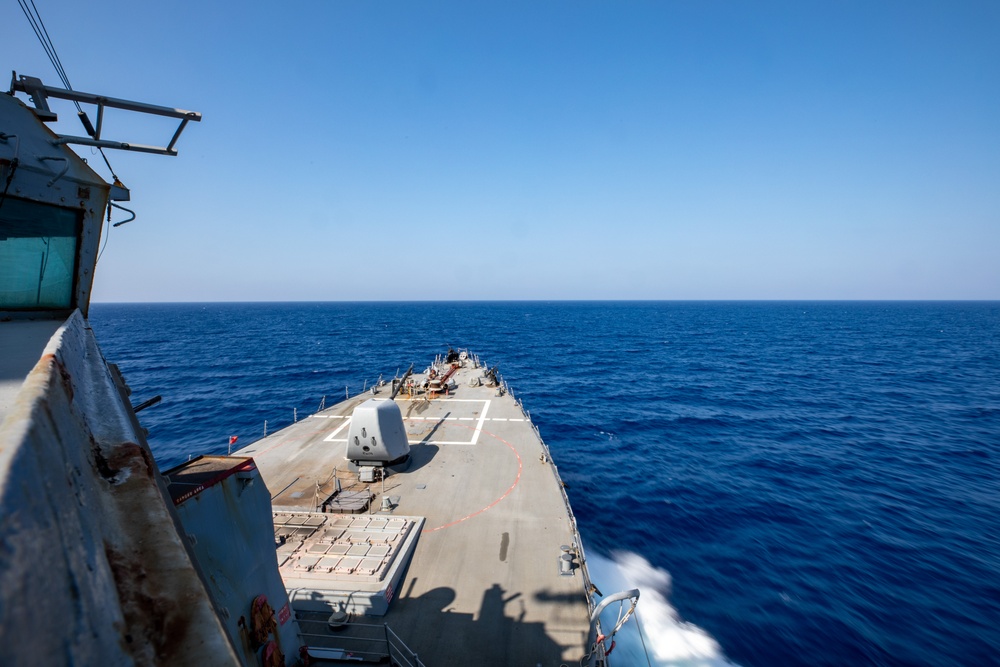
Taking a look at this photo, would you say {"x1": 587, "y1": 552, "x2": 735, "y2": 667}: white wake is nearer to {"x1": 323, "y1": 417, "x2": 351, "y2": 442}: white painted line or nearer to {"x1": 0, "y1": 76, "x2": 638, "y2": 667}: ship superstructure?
{"x1": 0, "y1": 76, "x2": 638, "y2": 667}: ship superstructure

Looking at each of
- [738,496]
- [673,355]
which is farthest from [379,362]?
[738,496]

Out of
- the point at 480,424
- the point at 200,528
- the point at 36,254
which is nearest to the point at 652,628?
the point at 480,424

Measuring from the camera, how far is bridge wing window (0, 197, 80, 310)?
5.87 meters

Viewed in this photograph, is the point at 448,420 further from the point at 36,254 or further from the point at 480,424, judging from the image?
the point at 36,254

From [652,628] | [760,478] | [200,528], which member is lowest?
[652,628]

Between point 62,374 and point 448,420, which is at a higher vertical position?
point 62,374

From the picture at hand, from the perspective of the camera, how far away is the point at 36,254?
20.3 ft

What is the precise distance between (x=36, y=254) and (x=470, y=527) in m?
14.1

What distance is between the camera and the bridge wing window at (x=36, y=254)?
5867 mm

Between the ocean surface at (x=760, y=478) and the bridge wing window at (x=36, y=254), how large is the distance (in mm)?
16152

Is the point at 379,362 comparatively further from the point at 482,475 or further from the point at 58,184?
the point at 58,184

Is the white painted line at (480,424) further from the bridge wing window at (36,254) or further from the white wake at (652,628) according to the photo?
the bridge wing window at (36,254)

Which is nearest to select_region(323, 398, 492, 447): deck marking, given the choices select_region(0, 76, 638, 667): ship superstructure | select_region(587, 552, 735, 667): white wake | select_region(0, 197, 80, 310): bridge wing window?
select_region(0, 76, 638, 667): ship superstructure

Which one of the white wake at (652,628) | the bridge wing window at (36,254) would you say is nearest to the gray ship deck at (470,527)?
the white wake at (652,628)
